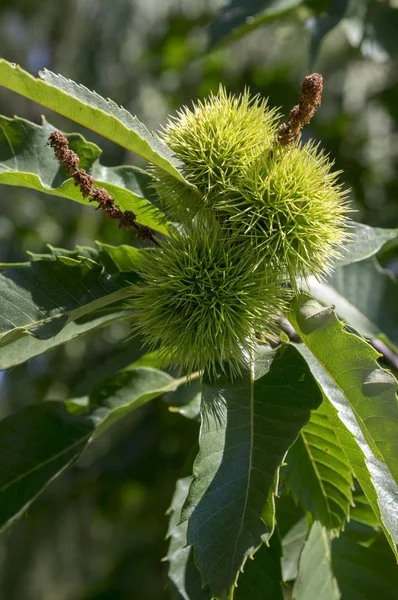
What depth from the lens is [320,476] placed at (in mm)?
1346

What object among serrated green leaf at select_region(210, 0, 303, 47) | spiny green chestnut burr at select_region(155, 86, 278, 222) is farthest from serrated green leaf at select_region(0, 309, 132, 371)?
serrated green leaf at select_region(210, 0, 303, 47)

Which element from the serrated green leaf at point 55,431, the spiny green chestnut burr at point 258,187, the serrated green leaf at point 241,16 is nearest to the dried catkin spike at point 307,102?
the spiny green chestnut burr at point 258,187

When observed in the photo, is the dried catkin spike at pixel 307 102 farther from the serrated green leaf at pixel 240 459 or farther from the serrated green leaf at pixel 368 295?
the serrated green leaf at pixel 368 295

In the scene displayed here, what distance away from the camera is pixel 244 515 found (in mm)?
1022

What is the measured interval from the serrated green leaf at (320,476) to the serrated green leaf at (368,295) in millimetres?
500

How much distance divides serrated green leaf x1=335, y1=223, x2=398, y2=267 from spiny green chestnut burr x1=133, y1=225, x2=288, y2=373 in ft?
0.95

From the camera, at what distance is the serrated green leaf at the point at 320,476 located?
1309 mm

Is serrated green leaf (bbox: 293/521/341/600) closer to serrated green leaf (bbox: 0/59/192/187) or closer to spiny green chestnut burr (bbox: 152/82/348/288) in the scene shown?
spiny green chestnut burr (bbox: 152/82/348/288)

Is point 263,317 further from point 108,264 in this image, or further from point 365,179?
point 365,179

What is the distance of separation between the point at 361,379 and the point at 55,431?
771 mm

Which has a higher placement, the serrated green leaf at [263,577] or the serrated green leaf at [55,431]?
the serrated green leaf at [55,431]

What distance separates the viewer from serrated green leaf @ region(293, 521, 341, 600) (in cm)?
141

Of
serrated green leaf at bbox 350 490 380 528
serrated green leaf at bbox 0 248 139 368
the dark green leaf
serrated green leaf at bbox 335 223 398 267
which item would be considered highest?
serrated green leaf at bbox 335 223 398 267

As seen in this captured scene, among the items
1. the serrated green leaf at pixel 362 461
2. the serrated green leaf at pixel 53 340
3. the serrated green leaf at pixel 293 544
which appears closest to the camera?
the serrated green leaf at pixel 362 461
